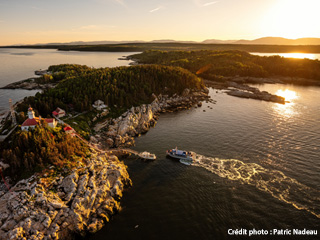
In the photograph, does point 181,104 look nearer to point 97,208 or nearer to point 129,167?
point 129,167

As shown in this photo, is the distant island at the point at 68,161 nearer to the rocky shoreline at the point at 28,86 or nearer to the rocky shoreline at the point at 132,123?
the rocky shoreline at the point at 132,123

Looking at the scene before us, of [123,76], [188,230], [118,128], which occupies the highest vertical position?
[123,76]

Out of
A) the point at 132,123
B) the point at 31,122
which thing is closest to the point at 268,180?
the point at 132,123

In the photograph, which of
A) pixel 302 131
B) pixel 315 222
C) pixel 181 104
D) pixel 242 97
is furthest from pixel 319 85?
pixel 315 222

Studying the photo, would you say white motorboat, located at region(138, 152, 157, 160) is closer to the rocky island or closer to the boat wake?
the rocky island

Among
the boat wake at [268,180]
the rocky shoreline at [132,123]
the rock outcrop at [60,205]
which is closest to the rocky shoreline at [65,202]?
the rock outcrop at [60,205]

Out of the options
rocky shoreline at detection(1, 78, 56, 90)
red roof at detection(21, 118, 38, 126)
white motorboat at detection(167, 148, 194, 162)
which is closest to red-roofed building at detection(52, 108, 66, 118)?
red roof at detection(21, 118, 38, 126)
